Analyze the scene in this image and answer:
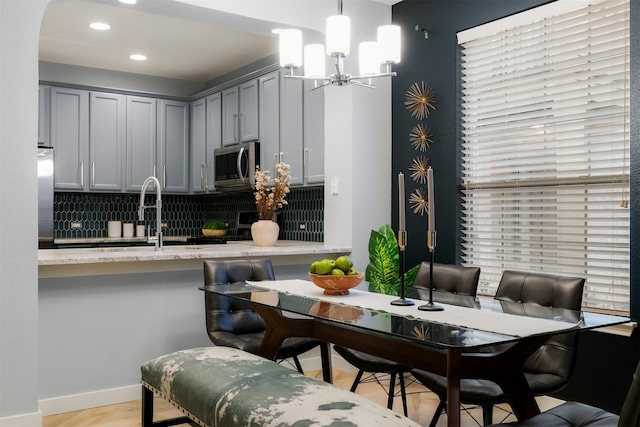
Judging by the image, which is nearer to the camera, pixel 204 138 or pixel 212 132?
pixel 212 132

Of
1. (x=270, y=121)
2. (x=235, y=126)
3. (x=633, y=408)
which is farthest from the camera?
(x=235, y=126)

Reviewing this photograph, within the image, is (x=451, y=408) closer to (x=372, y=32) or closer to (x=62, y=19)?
(x=372, y=32)

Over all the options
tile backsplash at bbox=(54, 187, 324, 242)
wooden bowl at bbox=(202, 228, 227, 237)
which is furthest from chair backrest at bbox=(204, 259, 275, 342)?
wooden bowl at bbox=(202, 228, 227, 237)

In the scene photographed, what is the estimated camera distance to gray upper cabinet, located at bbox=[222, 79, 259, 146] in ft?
18.0

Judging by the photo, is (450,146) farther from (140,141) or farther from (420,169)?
(140,141)

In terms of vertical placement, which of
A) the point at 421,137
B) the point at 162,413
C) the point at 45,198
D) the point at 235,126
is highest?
the point at 235,126

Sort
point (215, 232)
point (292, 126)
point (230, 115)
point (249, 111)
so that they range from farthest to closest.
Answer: point (215, 232) → point (230, 115) → point (249, 111) → point (292, 126)

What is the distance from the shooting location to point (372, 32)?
4539 mm

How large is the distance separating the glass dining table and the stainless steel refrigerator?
10.7ft

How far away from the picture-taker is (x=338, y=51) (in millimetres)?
2883

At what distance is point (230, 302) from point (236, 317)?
3.5 inches

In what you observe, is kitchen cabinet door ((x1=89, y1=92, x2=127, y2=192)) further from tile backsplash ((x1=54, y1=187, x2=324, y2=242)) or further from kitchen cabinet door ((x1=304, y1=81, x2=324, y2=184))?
kitchen cabinet door ((x1=304, y1=81, x2=324, y2=184))

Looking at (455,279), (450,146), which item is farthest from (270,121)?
(455,279)

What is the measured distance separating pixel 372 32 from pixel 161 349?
2.64 m
